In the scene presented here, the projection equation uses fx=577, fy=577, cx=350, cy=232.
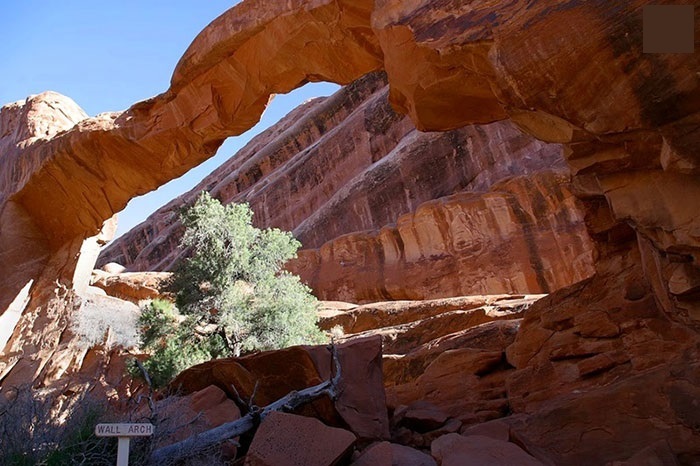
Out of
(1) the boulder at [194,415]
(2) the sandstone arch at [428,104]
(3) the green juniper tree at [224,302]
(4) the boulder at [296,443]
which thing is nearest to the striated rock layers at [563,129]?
(2) the sandstone arch at [428,104]

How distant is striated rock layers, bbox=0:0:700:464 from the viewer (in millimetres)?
5406

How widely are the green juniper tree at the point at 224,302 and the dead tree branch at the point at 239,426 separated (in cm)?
700

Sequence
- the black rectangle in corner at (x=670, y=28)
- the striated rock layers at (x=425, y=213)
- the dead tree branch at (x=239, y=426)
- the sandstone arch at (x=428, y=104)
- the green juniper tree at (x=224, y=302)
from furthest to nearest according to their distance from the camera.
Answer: the striated rock layers at (x=425, y=213)
the green juniper tree at (x=224, y=302)
the dead tree branch at (x=239, y=426)
the sandstone arch at (x=428, y=104)
the black rectangle in corner at (x=670, y=28)

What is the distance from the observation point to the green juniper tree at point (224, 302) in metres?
13.9

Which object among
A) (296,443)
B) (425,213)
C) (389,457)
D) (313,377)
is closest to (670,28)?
(389,457)

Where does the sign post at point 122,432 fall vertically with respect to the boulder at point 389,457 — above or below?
above

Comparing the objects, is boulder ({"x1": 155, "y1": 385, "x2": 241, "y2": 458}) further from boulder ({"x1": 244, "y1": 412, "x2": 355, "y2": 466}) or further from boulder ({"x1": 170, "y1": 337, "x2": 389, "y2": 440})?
boulder ({"x1": 244, "y1": 412, "x2": 355, "y2": 466})

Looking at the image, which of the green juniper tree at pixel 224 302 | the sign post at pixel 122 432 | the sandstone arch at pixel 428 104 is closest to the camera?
the sign post at pixel 122 432

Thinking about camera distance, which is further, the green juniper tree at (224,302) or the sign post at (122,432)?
the green juniper tree at (224,302)

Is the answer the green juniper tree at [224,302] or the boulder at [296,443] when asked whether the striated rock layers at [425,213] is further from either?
the boulder at [296,443]

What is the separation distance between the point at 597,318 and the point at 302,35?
23.0 ft

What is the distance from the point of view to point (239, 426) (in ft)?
19.8

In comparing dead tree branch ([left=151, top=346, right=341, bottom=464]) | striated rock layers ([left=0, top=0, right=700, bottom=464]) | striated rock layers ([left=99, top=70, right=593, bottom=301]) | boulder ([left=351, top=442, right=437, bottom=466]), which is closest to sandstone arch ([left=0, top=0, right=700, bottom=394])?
striated rock layers ([left=0, top=0, right=700, bottom=464])

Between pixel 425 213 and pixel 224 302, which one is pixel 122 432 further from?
pixel 425 213
